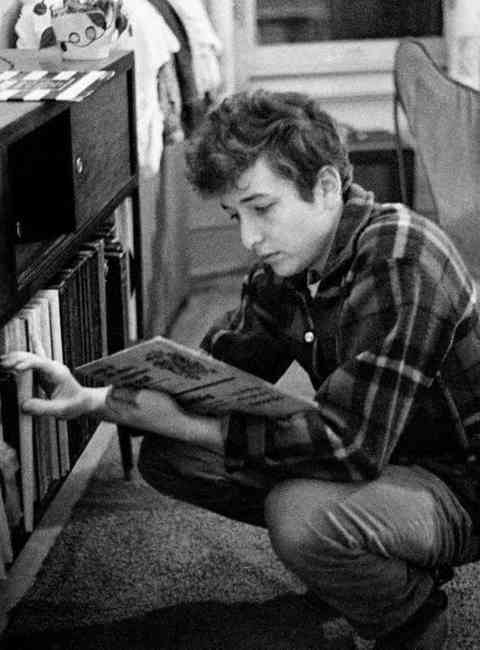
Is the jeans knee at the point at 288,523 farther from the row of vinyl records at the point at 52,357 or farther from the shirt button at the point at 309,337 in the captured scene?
the row of vinyl records at the point at 52,357

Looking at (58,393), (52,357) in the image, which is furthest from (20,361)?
(52,357)

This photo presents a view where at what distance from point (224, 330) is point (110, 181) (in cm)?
42

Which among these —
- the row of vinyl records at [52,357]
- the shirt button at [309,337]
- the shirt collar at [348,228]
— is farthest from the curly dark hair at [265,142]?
the row of vinyl records at [52,357]

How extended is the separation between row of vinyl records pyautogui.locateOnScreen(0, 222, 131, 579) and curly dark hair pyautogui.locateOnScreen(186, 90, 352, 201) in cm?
34

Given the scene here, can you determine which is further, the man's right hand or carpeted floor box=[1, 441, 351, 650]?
carpeted floor box=[1, 441, 351, 650]

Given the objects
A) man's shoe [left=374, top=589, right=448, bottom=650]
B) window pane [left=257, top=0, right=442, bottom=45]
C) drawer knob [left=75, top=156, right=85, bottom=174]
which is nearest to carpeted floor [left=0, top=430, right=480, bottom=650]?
man's shoe [left=374, top=589, right=448, bottom=650]

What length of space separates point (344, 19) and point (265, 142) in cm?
282

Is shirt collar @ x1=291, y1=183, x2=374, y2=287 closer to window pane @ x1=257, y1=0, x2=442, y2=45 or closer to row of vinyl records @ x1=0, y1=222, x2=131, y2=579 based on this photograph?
row of vinyl records @ x1=0, y1=222, x2=131, y2=579

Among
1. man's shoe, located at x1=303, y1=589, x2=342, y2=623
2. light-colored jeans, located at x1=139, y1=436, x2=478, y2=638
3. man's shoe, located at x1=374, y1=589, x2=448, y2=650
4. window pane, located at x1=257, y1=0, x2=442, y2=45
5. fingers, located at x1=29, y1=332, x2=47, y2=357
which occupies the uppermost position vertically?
window pane, located at x1=257, y1=0, x2=442, y2=45

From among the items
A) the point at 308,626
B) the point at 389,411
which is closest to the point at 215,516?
the point at 308,626

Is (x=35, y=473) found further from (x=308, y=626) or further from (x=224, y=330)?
(x=308, y=626)

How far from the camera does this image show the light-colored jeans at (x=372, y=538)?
61.6 inches

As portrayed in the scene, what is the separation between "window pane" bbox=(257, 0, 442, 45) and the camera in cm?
421

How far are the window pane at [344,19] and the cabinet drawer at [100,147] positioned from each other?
6.80 ft
